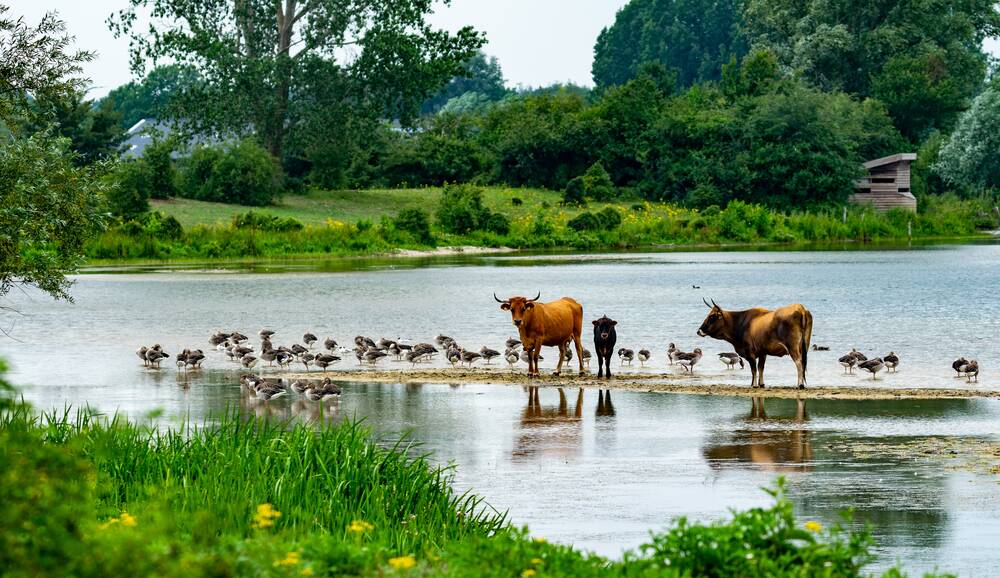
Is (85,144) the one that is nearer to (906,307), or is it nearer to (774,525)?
(906,307)

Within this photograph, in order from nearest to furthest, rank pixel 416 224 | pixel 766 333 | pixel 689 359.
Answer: pixel 766 333
pixel 689 359
pixel 416 224

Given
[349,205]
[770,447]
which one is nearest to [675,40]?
[349,205]

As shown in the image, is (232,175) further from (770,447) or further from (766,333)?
(770,447)

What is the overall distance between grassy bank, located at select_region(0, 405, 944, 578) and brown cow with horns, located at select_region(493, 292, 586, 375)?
913 cm

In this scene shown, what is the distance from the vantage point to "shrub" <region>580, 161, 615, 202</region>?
7350cm

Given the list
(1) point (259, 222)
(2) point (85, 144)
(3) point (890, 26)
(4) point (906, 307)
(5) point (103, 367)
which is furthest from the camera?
(3) point (890, 26)

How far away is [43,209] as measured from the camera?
62.0 feet

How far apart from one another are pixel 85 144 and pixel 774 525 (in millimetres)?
84560

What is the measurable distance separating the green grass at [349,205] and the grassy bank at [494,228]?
5cm

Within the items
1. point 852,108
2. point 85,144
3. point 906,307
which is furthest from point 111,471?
point 85,144

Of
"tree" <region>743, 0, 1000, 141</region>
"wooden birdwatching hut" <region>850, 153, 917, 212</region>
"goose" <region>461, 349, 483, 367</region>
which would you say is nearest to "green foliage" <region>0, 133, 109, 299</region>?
"goose" <region>461, 349, 483, 367</region>

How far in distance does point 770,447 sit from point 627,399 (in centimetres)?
459

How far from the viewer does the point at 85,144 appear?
87625 millimetres

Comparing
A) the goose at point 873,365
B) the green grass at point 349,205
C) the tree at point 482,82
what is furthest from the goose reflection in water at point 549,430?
the tree at point 482,82
